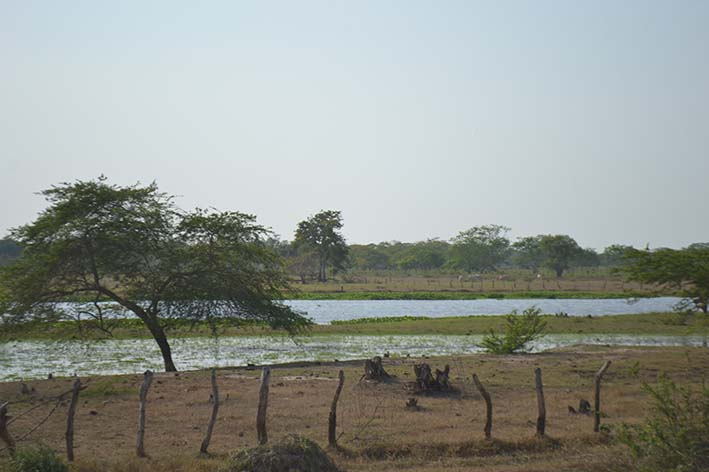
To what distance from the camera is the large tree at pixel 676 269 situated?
27406 mm

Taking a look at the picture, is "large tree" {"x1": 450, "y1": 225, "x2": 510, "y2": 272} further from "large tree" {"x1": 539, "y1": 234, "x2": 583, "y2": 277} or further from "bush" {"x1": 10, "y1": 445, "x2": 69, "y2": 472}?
"bush" {"x1": 10, "y1": 445, "x2": 69, "y2": 472}

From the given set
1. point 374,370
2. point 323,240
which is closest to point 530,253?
point 323,240

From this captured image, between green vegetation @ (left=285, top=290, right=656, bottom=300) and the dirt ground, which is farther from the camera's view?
green vegetation @ (left=285, top=290, right=656, bottom=300)

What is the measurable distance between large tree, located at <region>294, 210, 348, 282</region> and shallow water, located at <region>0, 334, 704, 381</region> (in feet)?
222

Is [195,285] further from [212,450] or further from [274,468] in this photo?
[274,468]

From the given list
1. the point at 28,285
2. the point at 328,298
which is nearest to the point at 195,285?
the point at 28,285

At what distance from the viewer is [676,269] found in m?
27.7

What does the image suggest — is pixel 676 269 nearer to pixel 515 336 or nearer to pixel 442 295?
pixel 515 336

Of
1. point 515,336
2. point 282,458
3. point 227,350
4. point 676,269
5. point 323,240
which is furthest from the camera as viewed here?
point 323,240

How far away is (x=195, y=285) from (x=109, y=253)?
3751mm

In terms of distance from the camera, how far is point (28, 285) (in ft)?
88.8

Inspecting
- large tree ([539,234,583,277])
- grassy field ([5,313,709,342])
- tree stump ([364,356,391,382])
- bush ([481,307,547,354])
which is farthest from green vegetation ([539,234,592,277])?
tree stump ([364,356,391,382])

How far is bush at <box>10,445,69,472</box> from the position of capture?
39.1 feet

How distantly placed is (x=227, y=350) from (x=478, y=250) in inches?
4837
